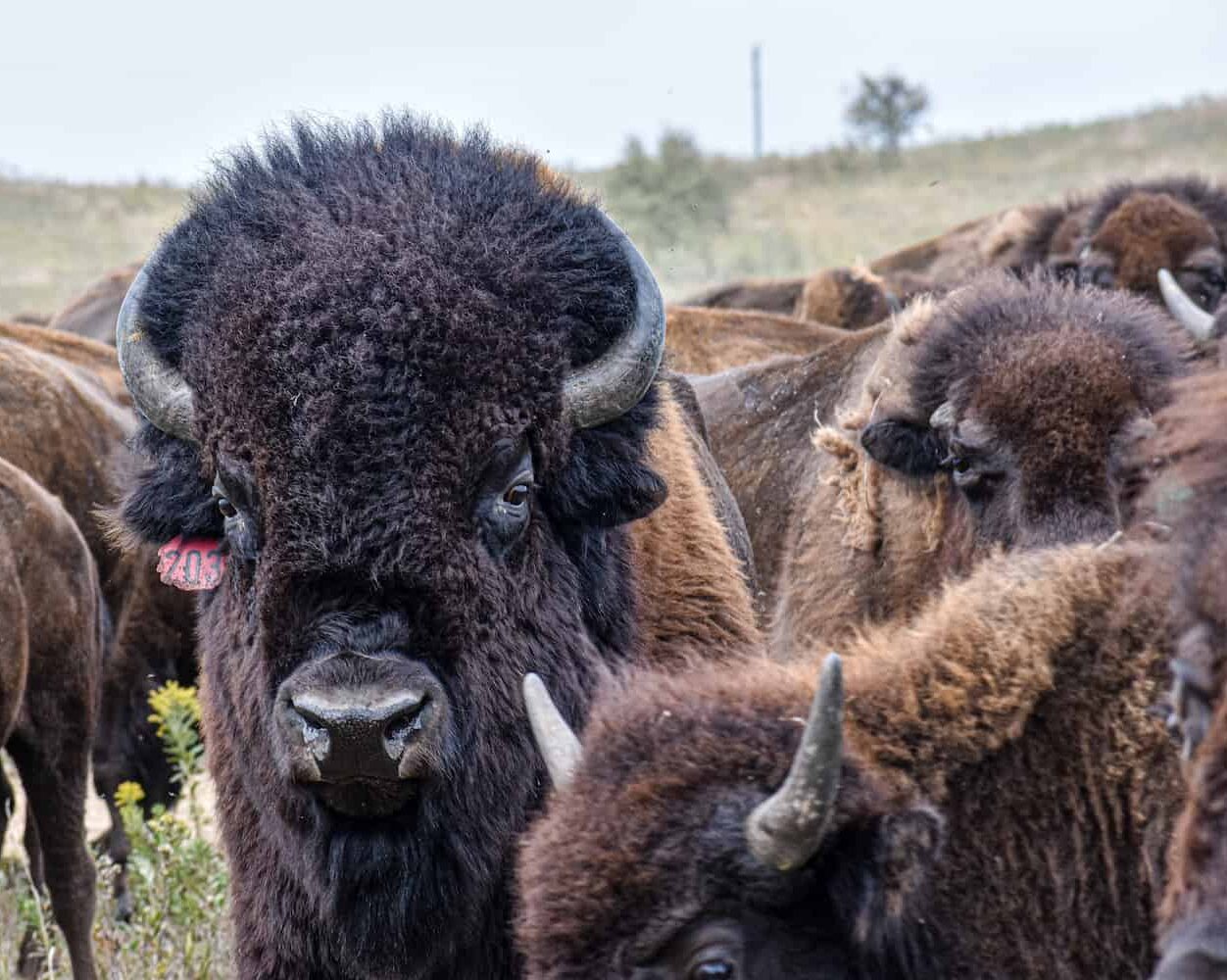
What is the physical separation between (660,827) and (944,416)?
10.5 ft

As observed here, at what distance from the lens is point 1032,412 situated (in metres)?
5.47

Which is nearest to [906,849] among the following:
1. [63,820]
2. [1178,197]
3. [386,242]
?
[386,242]

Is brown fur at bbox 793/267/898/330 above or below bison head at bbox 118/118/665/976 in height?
below

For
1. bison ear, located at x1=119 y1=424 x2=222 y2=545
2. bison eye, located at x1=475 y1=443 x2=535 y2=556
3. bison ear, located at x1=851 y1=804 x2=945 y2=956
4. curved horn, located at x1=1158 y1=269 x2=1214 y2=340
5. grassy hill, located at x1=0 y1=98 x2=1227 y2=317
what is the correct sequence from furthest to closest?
grassy hill, located at x1=0 y1=98 x2=1227 y2=317, curved horn, located at x1=1158 y1=269 x2=1214 y2=340, bison ear, located at x1=119 y1=424 x2=222 y2=545, bison eye, located at x1=475 y1=443 x2=535 y2=556, bison ear, located at x1=851 y1=804 x2=945 y2=956

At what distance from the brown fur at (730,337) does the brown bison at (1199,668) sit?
6.97m

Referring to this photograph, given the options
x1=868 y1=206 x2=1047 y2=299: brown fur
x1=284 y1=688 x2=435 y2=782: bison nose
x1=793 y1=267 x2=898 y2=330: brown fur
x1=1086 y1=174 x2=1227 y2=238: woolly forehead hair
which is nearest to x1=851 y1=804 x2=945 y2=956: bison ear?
x1=284 y1=688 x2=435 y2=782: bison nose

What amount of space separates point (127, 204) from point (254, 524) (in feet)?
144

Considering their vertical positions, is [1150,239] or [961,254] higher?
[1150,239]

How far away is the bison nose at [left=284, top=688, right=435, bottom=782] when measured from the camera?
144 inches

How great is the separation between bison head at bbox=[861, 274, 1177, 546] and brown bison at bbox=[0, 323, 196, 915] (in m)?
4.31

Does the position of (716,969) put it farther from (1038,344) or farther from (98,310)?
(98,310)

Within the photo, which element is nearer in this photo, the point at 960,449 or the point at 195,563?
the point at 195,563

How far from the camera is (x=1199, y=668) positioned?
8.56 feet

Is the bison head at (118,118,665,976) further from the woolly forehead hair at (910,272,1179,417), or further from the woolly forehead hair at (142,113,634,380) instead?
the woolly forehead hair at (910,272,1179,417)
